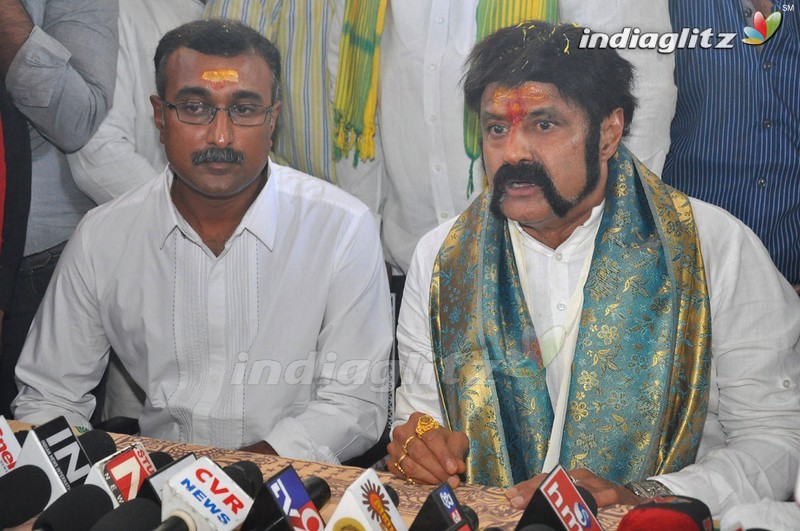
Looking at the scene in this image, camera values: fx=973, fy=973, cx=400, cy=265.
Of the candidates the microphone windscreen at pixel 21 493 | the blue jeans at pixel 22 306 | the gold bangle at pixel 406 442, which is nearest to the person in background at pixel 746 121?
the gold bangle at pixel 406 442

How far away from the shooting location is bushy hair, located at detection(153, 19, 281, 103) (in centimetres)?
281

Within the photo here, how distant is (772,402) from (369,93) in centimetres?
142

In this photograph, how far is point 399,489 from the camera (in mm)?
2014

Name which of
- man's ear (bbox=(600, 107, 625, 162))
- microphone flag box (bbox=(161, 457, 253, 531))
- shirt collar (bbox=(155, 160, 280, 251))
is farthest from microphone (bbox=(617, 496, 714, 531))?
shirt collar (bbox=(155, 160, 280, 251))

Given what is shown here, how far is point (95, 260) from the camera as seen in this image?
293cm

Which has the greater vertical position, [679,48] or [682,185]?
[679,48]

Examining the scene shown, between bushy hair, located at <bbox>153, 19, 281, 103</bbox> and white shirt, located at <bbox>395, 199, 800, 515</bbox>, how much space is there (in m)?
1.01

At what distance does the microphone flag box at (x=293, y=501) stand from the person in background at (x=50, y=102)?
1.84 m

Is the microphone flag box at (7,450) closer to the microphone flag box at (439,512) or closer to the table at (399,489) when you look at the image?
the table at (399,489)

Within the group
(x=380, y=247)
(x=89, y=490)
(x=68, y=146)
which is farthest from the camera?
(x=68, y=146)

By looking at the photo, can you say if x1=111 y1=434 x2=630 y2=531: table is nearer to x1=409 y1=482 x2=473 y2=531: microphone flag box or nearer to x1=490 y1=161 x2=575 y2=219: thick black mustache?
x1=409 y1=482 x2=473 y2=531: microphone flag box

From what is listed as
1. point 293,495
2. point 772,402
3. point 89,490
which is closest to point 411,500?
point 293,495

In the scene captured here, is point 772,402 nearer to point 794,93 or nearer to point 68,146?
point 794,93

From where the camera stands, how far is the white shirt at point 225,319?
281 cm
